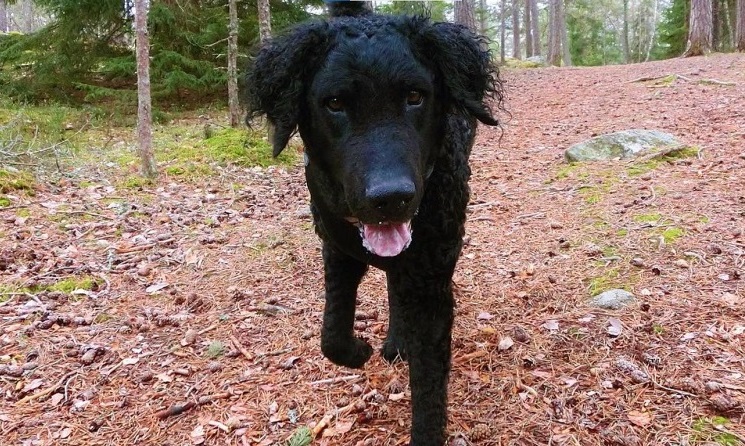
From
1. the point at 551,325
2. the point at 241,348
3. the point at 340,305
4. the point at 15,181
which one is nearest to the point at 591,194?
the point at 551,325

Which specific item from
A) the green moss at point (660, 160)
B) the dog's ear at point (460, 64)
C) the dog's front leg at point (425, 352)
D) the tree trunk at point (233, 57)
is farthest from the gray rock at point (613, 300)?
the tree trunk at point (233, 57)

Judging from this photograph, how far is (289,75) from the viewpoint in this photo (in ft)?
7.34

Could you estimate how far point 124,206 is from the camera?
19.5ft

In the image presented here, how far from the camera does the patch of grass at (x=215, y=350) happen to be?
341cm

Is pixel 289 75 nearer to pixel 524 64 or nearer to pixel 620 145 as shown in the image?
pixel 620 145

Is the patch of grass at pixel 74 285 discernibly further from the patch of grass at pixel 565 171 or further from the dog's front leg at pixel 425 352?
the patch of grass at pixel 565 171

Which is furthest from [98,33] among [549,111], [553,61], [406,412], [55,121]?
[553,61]

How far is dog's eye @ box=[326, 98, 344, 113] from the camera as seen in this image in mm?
2123

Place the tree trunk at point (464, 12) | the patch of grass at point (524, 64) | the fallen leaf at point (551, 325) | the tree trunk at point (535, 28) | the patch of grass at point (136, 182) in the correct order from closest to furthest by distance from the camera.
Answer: the fallen leaf at point (551, 325)
the patch of grass at point (136, 182)
the tree trunk at point (464, 12)
the patch of grass at point (524, 64)
the tree trunk at point (535, 28)

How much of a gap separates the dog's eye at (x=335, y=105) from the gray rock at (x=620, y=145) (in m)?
5.44

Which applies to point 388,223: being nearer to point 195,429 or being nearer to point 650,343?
point 195,429

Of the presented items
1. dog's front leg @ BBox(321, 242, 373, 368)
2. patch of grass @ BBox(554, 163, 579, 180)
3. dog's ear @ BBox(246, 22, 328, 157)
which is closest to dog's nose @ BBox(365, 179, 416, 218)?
dog's ear @ BBox(246, 22, 328, 157)

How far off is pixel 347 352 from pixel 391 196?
4.18 feet

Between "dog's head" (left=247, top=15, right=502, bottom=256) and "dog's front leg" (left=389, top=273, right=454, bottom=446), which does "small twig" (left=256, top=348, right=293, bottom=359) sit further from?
"dog's head" (left=247, top=15, right=502, bottom=256)
